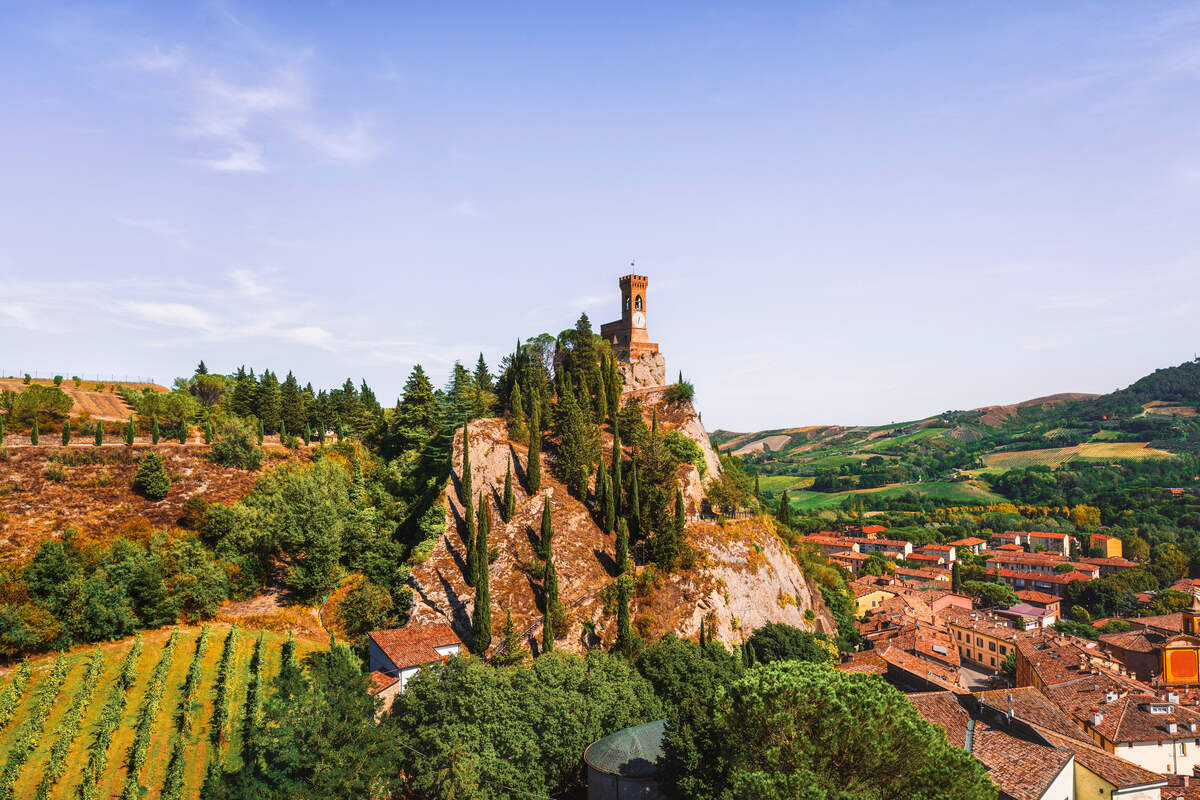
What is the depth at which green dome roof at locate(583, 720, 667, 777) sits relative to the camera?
101ft

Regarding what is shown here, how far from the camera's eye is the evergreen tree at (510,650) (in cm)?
4150

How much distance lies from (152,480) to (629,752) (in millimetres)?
45812

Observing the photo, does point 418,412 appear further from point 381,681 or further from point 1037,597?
point 1037,597

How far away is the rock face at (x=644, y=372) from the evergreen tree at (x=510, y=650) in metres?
37.6

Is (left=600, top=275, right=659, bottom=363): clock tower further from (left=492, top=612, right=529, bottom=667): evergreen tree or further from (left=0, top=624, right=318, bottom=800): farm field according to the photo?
(left=0, top=624, right=318, bottom=800): farm field

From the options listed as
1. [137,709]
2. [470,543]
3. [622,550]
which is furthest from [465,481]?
[137,709]

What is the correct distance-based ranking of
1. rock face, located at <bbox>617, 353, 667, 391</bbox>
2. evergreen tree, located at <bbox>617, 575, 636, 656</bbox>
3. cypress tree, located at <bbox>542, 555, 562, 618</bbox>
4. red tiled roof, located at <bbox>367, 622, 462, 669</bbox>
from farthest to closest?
rock face, located at <bbox>617, 353, 667, 391</bbox>, cypress tree, located at <bbox>542, 555, 562, 618</bbox>, evergreen tree, located at <bbox>617, 575, 636, 656</bbox>, red tiled roof, located at <bbox>367, 622, 462, 669</bbox>

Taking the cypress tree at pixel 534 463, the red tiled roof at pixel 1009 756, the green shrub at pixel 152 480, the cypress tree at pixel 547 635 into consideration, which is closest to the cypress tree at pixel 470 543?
the cypress tree at pixel 534 463

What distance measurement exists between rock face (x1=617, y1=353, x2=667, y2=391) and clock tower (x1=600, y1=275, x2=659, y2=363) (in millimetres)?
852

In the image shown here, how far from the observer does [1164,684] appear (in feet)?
178

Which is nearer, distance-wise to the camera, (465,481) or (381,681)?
(381,681)

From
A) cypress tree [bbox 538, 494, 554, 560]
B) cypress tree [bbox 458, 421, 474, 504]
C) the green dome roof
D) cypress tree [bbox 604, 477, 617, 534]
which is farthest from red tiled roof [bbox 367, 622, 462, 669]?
cypress tree [bbox 604, 477, 617, 534]

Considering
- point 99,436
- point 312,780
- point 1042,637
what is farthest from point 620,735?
point 1042,637

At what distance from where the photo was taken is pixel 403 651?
40312mm
